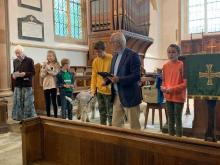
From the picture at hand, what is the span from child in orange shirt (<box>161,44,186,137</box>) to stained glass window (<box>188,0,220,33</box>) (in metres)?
8.31

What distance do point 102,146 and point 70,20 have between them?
20.4 ft

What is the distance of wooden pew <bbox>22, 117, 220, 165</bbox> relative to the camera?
168cm

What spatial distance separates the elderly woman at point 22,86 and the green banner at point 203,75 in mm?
2646

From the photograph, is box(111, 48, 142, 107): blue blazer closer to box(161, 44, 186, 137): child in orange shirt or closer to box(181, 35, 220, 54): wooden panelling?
box(161, 44, 186, 137): child in orange shirt

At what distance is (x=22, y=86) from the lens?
15.8 ft

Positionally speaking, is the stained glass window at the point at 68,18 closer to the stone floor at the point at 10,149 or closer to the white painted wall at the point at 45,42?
the white painted wall at the point at 45,42

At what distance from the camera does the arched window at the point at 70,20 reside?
7.43m

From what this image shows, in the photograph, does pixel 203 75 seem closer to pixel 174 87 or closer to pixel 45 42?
pixel 174 87

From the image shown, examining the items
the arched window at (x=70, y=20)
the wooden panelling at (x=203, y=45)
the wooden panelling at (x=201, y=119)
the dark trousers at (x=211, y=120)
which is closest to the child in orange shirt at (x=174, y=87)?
the dark trousers at (x=211, y=120)

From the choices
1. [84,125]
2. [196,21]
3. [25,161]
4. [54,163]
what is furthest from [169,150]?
[196,21]

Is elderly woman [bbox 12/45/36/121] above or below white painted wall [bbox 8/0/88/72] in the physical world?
below

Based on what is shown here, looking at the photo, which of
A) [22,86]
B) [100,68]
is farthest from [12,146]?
[100,68]

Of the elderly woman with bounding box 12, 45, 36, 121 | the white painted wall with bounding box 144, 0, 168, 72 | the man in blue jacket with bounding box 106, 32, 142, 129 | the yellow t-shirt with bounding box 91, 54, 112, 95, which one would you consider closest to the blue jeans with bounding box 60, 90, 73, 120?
the elderly woman with bounding box 12, 45, 36, 121

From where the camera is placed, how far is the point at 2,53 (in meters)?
5.55
